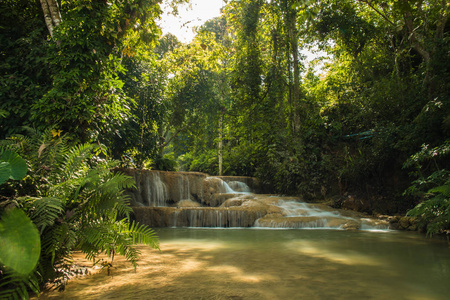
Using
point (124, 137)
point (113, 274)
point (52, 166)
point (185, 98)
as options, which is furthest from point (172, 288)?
point (185, 98)

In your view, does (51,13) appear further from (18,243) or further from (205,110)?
(205,110)

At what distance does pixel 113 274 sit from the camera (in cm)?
293

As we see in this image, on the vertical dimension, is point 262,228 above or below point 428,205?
below

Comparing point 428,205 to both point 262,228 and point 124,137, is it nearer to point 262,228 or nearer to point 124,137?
point 262,228

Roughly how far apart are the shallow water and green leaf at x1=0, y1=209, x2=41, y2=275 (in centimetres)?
79

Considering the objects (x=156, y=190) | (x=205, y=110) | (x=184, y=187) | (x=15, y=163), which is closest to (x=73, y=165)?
(x=15, y=163)

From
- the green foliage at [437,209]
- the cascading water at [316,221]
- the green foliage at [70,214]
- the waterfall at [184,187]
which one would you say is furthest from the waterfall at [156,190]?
the green foliage at [437,209]

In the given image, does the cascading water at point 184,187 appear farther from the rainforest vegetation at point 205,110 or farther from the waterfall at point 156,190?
the rainforest vegetation at point 205,110

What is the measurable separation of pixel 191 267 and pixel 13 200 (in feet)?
6.86

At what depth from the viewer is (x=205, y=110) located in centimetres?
1644

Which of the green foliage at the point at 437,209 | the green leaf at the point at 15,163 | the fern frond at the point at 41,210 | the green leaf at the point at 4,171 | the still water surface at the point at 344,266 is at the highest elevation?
the green leaf at the point at 15,163

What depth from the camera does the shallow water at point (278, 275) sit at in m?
2.48

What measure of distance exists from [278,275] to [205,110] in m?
14.0

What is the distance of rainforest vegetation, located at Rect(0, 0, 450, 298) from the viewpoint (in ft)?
8.54
